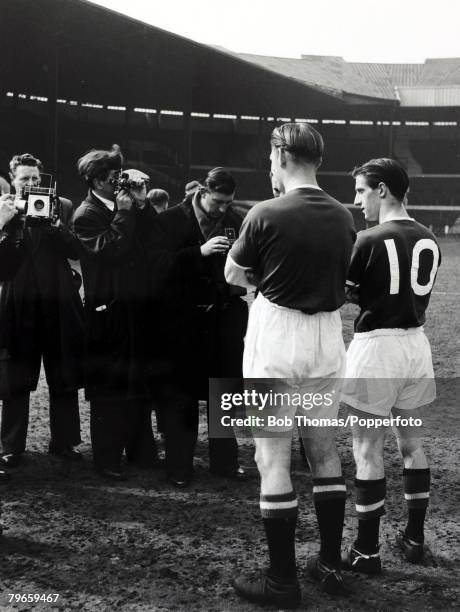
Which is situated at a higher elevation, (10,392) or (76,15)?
(76,15)

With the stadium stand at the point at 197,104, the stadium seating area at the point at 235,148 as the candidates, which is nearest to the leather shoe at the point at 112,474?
the stadium stand at the point at 197,104

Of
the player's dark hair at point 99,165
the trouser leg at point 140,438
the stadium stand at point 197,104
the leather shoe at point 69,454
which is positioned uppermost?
the stadium stand at point 197,104

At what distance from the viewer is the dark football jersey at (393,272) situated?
2842mm

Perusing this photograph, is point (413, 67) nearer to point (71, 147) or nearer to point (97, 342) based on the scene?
point (71, 147)

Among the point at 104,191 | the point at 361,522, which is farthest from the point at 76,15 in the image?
the point at 361,522

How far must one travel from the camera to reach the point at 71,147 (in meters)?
27.7

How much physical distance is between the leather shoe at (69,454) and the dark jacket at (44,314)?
0.41 m

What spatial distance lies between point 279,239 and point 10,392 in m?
2.16

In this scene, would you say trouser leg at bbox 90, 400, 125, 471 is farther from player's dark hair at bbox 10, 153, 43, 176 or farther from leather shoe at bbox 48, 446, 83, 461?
player's dark hair at bbox 10, 153, 43, 176

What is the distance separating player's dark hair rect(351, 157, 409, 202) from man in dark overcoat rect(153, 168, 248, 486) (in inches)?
42.7

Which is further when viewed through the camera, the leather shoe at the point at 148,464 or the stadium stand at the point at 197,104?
the stadium stand at the point at 197,104

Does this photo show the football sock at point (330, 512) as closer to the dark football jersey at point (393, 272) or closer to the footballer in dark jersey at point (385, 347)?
the footballer in dark jersey at point (385, 347)

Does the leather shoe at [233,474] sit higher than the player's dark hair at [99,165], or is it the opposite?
the player's dark hair at [99,165]

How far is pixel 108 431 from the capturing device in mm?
3932
